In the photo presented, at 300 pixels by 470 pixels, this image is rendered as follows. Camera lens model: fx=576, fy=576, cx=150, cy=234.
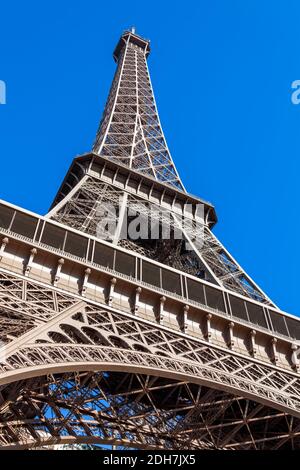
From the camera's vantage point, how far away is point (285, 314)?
23.2m

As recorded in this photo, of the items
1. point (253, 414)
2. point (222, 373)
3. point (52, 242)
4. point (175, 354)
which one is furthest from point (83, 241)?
point (253, 414)

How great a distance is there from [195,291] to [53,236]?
5.70 metres

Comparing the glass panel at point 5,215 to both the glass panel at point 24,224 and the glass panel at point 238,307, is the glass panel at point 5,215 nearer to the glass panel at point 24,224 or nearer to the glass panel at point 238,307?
the glass panel at point 24,224

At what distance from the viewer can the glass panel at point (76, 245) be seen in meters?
20.3

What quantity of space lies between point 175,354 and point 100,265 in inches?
174

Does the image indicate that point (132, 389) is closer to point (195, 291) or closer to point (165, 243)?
point (195, 291)

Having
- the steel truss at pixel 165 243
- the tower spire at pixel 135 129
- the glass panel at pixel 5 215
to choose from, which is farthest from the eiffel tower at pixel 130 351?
the tower spire at pixel 135 129

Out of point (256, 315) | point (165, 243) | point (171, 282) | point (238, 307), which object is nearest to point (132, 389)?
point (171, 282)

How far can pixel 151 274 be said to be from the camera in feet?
69.6

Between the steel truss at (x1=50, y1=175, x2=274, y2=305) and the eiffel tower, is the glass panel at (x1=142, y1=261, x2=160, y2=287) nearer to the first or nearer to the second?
the eiffel tower

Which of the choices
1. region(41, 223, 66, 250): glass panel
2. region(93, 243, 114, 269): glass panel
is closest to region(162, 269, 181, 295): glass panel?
region(93, 243, 114, 269): glass panel

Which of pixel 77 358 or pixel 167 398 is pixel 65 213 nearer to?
pixel 167 398

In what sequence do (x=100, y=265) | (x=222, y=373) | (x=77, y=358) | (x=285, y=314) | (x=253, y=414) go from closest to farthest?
(x=77, y=358) → (x=222, y=373) → (x=253, y=414) → (x=100, y=265) → (x=285, y=314)

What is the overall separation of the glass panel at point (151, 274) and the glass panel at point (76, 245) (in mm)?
2343
